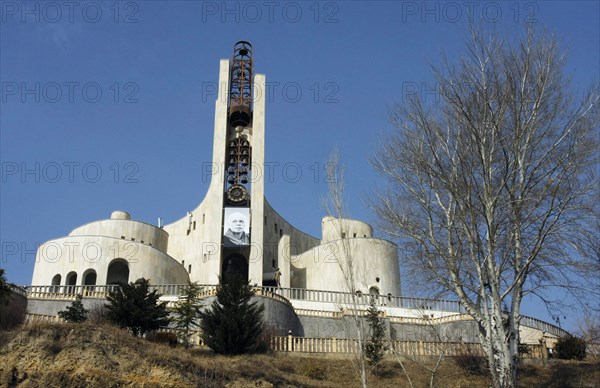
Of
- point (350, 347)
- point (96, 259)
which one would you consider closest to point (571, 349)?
point (350, 347)

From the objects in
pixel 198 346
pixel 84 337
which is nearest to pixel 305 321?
pixel 198 346

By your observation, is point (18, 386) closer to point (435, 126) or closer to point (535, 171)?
point (435, 126)

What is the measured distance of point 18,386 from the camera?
2044 centimetres

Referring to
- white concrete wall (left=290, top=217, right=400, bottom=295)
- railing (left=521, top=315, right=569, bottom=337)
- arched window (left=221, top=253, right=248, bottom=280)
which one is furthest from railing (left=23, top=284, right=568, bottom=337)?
arched window (left=221, top=253, right=248, bottom=280)

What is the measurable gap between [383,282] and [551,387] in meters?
21.2

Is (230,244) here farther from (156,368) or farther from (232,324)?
(156,368)

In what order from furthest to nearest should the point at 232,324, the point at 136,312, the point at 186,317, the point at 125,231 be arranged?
1. the point at 125,231
2. the point at 186,317
3. the point at 136,312
4. the point at 232,324

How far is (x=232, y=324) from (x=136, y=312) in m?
3.92

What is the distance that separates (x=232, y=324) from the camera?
86.1 ft

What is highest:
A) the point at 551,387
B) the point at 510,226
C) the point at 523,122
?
the point at 523,122

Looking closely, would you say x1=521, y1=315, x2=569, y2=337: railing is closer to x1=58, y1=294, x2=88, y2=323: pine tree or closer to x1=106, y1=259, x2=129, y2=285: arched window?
x1=58, y1=294, x2=88, y2=323: pine tree

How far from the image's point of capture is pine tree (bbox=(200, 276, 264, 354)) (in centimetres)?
2622

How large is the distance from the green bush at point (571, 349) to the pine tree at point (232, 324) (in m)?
13.7

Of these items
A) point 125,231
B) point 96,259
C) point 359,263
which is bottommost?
point 96,259
